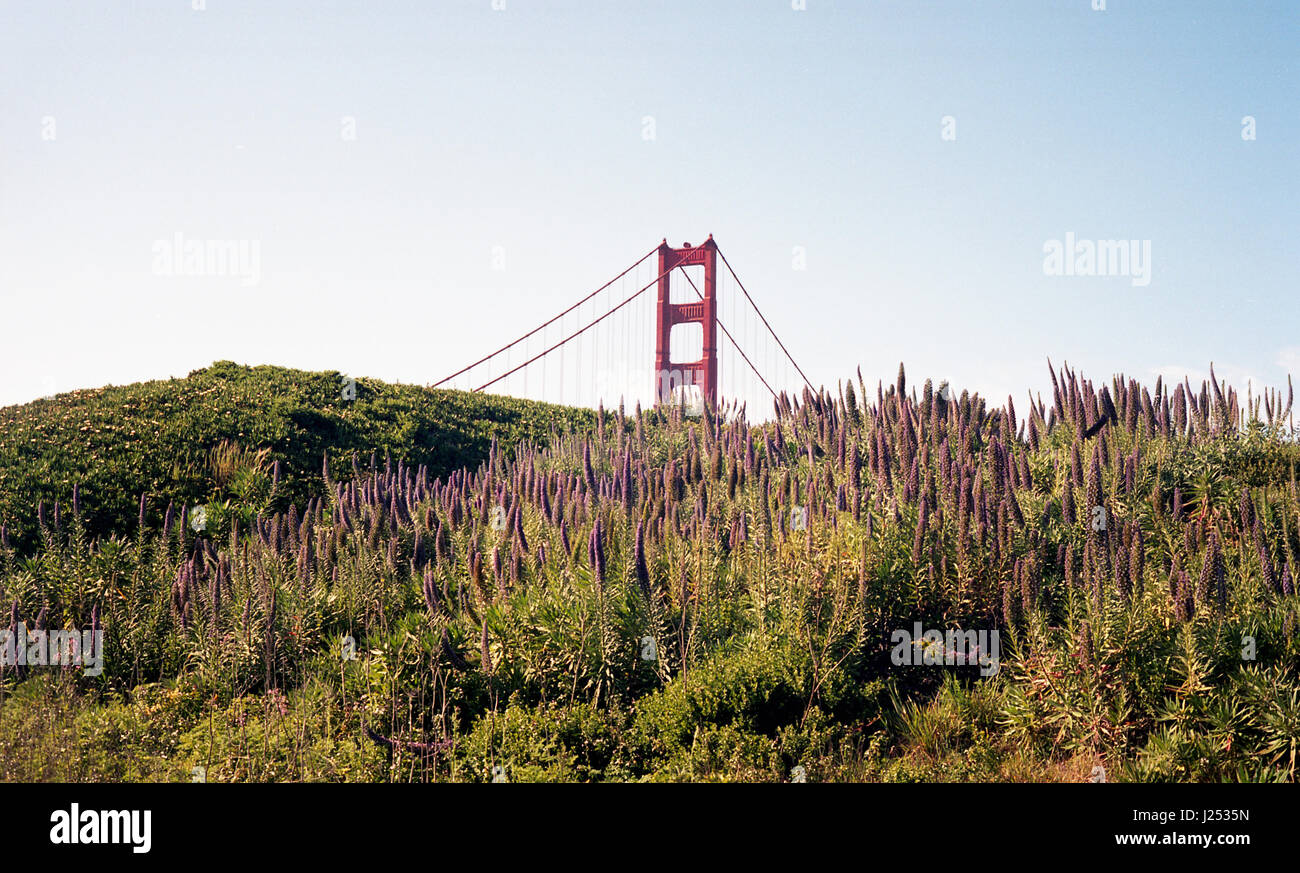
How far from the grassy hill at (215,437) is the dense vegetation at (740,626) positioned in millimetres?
2488

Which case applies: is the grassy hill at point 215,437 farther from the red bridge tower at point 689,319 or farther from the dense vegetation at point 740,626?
the red bridge tower at point 689,319

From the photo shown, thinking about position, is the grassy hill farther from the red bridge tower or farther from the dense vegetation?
the red bridge tower

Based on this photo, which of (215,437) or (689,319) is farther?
(689,319)

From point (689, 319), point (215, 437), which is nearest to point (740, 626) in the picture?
point (215, 437)

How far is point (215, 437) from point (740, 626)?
8.95 meters

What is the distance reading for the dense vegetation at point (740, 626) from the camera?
424cm

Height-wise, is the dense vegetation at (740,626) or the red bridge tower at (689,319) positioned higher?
the red bridge tower at (689,319)

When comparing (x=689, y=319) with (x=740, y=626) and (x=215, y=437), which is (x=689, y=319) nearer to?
(x=215, y=437)

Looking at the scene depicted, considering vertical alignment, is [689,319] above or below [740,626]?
above

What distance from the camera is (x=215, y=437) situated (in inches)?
456

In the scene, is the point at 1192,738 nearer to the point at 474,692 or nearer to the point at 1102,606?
the point at 1102,606

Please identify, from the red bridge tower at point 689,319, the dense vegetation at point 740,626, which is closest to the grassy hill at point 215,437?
the dense vegetation at point 740,626

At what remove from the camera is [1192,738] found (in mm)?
4039
